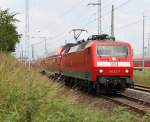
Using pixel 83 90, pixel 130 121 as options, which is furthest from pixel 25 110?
pixel 83 90

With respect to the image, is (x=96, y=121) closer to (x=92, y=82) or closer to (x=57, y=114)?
(x=57, y=114)

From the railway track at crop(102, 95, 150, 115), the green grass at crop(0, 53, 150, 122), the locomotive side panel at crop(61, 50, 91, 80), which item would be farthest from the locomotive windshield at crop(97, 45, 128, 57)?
the green grass at crop(0, 53, 150, 122)

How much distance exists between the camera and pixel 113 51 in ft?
77.0

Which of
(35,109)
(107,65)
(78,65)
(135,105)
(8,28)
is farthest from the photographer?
(8,28)

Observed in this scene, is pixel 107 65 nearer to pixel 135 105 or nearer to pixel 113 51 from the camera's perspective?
pixel 113 51

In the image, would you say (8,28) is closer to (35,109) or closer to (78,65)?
(78,65)

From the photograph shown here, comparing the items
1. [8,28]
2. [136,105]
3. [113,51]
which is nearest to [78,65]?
[113,51]

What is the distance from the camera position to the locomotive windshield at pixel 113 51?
23344mm

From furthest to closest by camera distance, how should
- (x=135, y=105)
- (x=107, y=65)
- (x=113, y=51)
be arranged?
1. (x=113, y=51)
2. (x=107, y=65)
3. (x=135, y=105)

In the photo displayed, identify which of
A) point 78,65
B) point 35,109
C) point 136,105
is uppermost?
point 78,65

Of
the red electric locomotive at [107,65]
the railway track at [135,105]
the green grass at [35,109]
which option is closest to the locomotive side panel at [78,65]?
the red electric locomotive at [107,65]

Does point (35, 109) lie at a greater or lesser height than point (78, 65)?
lesser

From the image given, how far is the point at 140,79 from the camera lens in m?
41.0

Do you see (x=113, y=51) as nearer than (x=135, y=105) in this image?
→ No
